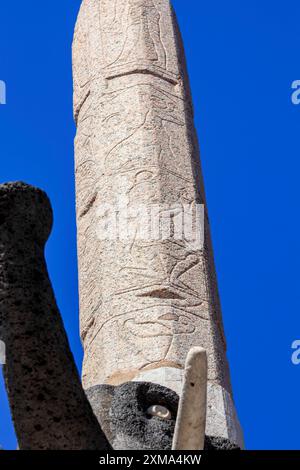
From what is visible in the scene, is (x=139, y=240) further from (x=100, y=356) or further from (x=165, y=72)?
(x=165, y=72)

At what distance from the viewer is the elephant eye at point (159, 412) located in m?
4.95

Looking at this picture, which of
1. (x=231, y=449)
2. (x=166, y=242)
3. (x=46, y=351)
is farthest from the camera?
(x=166, y=242)

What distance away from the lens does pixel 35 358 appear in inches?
147

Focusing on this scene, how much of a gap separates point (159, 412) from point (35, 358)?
1.33m

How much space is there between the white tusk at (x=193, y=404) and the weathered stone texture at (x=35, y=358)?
0.25m

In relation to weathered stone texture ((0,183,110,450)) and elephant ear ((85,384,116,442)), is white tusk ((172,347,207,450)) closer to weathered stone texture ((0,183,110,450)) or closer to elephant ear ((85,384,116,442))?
weathered stone texture ((0,183,110,450))

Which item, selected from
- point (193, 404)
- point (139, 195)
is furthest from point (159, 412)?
point (139, 195)

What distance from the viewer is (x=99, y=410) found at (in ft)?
16.6

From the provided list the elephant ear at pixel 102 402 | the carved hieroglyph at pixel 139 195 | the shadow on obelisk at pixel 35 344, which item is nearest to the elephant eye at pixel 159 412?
the elephant ear at pixel 102 402

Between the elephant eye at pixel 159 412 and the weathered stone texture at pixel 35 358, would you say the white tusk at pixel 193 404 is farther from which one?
the elephant eye at pixel 159 412

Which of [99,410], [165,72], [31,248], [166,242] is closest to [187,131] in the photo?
[165,72]

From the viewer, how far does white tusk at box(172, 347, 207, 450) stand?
12.3 ft

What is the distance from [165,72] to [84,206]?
130cm

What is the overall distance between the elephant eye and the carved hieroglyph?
4.01ft
